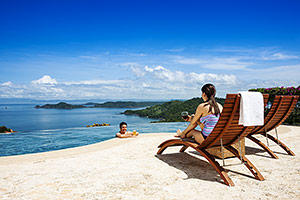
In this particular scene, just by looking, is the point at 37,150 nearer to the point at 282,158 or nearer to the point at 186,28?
the point at 282,158

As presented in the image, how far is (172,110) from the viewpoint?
1877cm

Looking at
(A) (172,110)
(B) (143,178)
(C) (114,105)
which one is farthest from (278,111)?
(C) (114,105)

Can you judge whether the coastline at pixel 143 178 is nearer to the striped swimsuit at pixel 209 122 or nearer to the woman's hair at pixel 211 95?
the striped swimsuit at pixel 209 122

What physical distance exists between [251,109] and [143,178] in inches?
79.1

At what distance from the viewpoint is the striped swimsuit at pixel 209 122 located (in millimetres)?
4008

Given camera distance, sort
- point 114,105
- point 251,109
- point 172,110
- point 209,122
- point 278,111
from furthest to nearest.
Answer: point 114,105
point 172,110
point 278,111
point 209,122
point 251,109

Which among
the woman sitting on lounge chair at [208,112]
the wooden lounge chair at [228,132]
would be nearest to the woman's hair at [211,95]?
the woman sitting on lounge chair at [208,112]

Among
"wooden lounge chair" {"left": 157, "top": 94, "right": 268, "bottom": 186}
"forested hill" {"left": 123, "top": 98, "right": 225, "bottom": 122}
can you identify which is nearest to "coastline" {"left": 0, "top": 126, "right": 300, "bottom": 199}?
"wooden lounge chair" {"left": 157, "top": 94, "right": 268, "bottom": 186}

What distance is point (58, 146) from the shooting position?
25.7 ft

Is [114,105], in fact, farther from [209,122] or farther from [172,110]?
[209,122]

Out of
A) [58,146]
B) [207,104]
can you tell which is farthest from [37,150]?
[207,104]

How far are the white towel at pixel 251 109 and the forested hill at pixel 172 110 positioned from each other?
12.4 metres

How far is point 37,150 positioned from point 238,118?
6.50 metres

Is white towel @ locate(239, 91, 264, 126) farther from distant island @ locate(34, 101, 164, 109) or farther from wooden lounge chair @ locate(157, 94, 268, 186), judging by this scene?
distant island @ locate(34, 101, 164, 109)
